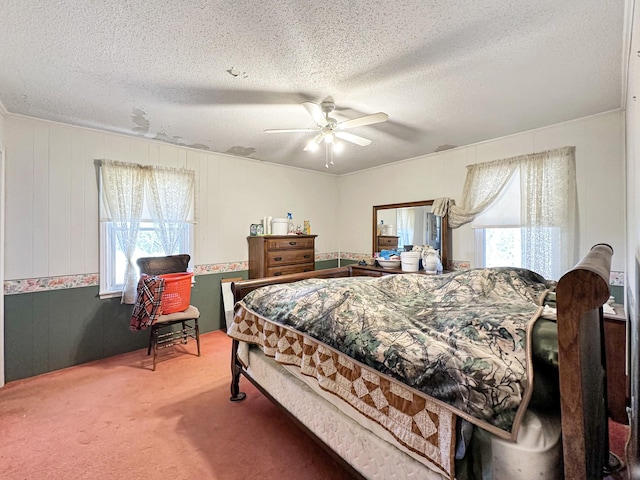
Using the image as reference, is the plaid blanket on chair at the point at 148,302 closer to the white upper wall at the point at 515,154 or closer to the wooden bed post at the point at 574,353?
the wooden bed post at the point at 574,353

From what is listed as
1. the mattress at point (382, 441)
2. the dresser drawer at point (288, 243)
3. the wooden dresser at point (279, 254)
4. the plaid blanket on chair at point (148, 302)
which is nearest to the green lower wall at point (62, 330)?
the plaid blanket on chair at point (148, 302)

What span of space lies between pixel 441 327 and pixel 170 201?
10.9ft

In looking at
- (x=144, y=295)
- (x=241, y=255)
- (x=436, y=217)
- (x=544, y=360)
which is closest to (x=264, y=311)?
(x=544, y=360)

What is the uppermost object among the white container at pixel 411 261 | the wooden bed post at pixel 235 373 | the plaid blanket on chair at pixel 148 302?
the white container at pixel 411 261

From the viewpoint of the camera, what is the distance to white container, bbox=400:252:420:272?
12.3 ft

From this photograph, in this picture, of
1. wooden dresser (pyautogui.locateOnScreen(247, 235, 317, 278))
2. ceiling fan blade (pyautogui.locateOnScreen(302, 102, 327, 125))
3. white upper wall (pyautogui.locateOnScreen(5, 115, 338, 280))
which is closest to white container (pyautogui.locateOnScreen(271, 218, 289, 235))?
wooden dresser (pyautogui.locateOnScreen(247, 235, 317, 278))

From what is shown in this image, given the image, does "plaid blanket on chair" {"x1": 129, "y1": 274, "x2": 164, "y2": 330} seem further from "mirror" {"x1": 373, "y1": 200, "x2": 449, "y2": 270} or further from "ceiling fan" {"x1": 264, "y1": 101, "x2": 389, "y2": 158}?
"mirror" {"x1": 373, "y1": 200, "x2": 449, "y2": 270}

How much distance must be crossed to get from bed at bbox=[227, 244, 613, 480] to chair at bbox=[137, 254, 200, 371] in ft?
4.93

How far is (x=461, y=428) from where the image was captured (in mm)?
943

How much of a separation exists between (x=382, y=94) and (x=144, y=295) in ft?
9.12

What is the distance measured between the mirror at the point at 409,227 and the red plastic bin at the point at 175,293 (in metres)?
2.78

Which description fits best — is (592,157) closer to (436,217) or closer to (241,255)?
(436,217)

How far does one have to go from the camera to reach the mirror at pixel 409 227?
3777 millimetres

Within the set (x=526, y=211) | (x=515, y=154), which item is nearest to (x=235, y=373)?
(x=526, y=211)
